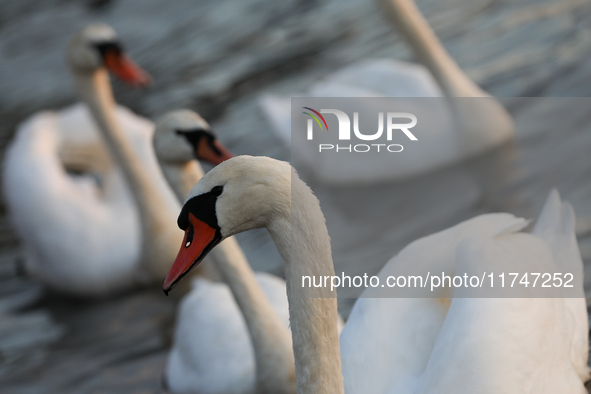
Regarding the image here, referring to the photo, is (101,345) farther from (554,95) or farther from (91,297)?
(554,95)

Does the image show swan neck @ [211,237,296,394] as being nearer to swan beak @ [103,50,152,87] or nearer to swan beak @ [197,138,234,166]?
Result: swan beak @ [197,138,234,166]

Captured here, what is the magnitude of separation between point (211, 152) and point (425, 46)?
2.52 metres

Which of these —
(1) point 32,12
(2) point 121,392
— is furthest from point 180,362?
(1) point 32,12

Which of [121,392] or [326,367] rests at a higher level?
[326,367]

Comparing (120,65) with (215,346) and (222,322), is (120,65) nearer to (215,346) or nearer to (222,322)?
(222,322)

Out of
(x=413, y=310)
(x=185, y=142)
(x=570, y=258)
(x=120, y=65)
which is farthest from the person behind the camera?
(x=120, y=65)

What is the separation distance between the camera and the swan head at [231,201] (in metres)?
2.44

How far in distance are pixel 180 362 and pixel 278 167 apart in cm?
237

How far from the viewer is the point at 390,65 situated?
6820mm

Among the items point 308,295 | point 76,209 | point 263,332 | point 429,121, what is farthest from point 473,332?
point 76,209

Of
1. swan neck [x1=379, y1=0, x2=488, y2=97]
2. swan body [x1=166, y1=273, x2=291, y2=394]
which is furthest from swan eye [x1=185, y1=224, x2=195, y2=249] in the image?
swan neck [x1=379, y1=0, x2=488, y2=97]

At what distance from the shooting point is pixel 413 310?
3232mm

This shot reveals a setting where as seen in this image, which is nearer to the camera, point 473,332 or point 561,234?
point 473,332

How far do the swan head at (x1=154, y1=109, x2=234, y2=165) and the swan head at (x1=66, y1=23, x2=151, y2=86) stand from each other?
6.67 feet
